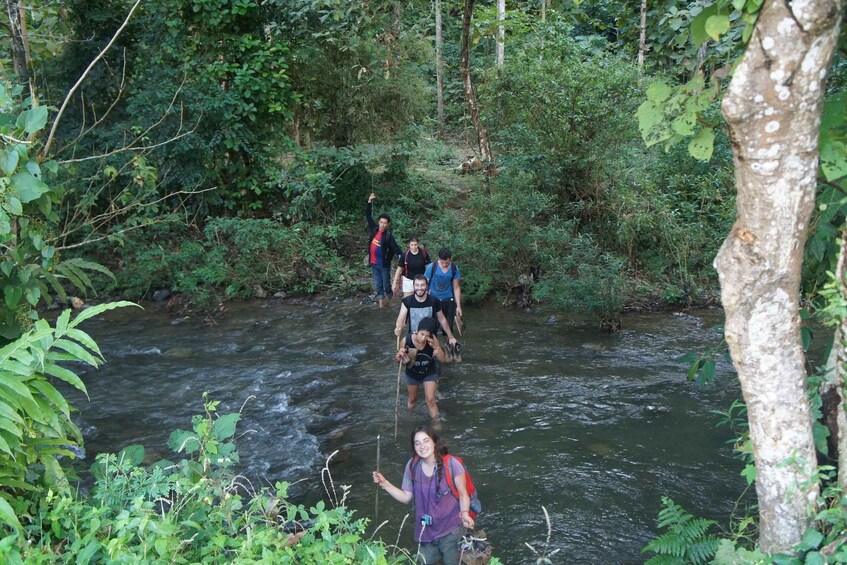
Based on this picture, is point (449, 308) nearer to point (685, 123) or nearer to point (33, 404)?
point (685, 123)

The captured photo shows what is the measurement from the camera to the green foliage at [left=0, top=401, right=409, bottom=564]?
3482 mm

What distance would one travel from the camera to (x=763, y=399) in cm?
420

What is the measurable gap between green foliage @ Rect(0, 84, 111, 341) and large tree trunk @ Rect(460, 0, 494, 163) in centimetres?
1134

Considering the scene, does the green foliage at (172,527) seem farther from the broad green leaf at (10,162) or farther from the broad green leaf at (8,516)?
the broad green leaf at (10,162)

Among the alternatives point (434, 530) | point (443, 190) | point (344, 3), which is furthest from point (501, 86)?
point (434, 530)

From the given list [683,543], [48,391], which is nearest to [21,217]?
[48,391]

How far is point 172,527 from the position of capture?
3.53 m

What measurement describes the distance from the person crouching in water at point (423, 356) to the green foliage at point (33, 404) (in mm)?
4631

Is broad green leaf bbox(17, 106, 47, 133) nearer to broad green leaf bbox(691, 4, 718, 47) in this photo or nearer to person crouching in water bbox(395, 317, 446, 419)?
broad green leaf bbox(691, 4, 718, 47)

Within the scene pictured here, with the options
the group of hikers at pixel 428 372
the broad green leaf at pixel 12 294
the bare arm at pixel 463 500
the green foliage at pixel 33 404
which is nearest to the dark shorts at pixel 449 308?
the group of hikers at pixel 428 372

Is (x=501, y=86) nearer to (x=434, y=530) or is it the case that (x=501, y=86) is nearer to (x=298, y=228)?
(x=298, y=228)

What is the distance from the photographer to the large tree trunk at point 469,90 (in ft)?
49.9

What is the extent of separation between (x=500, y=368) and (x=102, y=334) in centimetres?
729

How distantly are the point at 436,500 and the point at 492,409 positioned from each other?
408 cm
